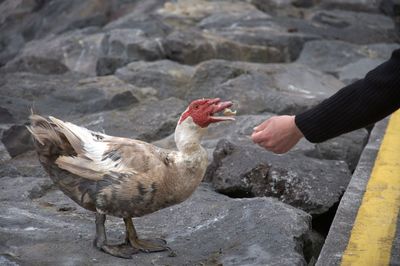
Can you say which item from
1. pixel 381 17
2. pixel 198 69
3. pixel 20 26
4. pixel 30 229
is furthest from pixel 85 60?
pixel 30 229

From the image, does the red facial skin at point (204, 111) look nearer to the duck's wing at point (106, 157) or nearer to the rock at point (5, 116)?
the duck's wing at point (106, 157)

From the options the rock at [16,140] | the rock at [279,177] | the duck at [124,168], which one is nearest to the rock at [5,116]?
the rock at [16,140]

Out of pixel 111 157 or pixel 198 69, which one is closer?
pixel 111 157

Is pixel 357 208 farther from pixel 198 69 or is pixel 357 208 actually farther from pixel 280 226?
→ pixel 198 69

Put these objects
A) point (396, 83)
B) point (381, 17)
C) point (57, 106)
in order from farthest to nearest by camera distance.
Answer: point (381, 17)
point (57, 106)
point (396, 83)

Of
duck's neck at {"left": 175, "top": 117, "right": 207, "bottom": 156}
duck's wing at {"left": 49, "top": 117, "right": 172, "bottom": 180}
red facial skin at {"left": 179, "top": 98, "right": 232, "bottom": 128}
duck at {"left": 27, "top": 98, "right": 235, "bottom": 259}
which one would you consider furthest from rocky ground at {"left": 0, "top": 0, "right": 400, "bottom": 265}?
red facial skin at {"left": 179, "top": 98, "right": 232, "bottom": 128}

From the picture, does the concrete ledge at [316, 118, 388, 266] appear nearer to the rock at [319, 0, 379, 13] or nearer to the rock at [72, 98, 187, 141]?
the rock at [72, 98, 187, 141]

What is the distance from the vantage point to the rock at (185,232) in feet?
13.1

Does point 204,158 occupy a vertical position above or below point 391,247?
above

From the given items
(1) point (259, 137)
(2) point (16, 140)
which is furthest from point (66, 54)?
(1) point (259, 137)

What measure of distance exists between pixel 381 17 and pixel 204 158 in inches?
345

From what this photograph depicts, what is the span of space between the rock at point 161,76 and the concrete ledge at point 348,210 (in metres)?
2.60

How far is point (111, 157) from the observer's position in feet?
13.2

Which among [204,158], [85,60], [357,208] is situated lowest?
[85,60]
